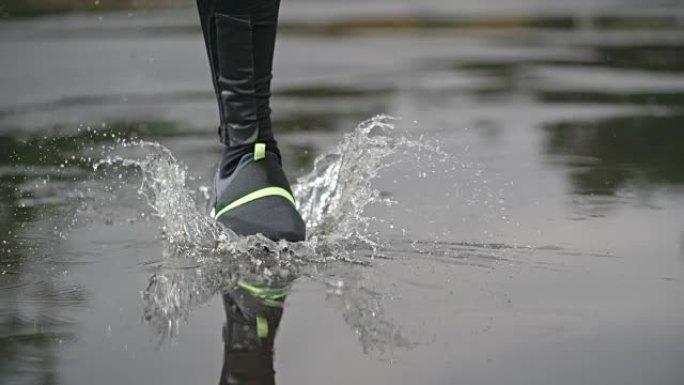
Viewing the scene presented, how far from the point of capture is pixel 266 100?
4430mm

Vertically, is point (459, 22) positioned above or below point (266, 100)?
below

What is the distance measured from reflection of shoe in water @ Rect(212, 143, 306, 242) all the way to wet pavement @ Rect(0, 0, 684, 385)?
0.26 meters

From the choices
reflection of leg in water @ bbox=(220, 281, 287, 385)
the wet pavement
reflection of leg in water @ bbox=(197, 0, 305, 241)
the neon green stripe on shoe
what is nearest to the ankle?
reflection of leg in water @ bbox=(197, 0, 305, 241)

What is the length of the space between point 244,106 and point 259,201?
317 millimetres

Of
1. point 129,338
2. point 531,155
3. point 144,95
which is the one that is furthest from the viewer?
point 144,95

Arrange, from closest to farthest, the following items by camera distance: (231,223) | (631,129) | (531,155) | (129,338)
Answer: (129,338) → (231,223) → (531,155) → (631,129)

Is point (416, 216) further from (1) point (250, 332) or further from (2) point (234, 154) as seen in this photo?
(1) point (250, 332)

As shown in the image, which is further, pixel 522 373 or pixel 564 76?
pixel 564 76

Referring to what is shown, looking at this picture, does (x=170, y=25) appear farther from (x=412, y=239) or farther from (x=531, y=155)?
(x=412, y=239)

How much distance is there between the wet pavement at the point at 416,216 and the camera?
3201 mm

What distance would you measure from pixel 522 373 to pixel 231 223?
4.77 feet

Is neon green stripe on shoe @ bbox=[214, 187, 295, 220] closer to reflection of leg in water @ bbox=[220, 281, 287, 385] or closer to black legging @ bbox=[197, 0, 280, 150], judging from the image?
black legging @ bbox=[197, 0, 280, 150]

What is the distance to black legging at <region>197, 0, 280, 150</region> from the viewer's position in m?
4.36

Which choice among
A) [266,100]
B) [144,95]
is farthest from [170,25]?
[266,100]
